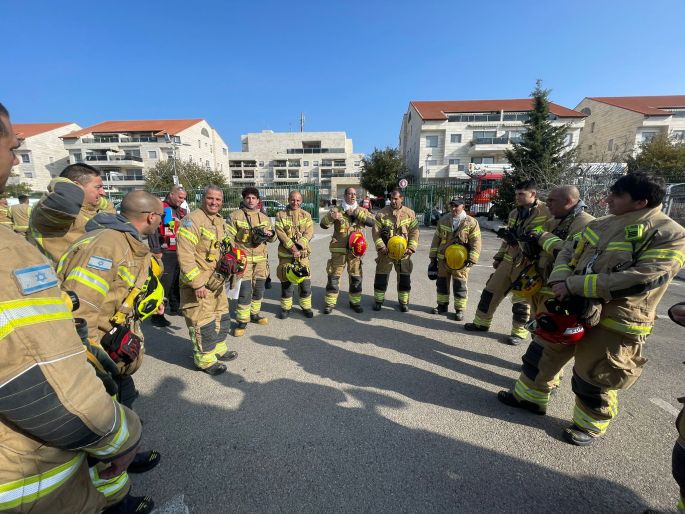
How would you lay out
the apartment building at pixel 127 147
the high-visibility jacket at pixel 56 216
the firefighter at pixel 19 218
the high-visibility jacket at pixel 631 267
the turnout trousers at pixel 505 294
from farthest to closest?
the apartment building at pixel 127 147 → the firefighter at pixel 19 218 → the turnout trousers at pixel 505 294 → the high-visibility jacket at pixel 56 216 → the high-visibility jacket at pixel 631 267

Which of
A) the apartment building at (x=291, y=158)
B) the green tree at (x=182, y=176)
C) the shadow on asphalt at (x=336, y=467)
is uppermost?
the apartment building at (x=291, y=158)

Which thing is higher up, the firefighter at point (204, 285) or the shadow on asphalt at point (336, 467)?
the firefighter at point (204, 285)

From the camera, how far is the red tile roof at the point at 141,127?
1758 inches

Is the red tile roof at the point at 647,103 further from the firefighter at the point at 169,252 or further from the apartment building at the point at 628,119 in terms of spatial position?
the firefighter at the point at 169,252

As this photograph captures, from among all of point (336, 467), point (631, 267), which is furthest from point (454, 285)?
point (336, 467)

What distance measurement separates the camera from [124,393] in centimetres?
235

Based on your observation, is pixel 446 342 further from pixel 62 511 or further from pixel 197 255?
pixel 62 511

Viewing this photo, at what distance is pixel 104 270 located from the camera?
186cm

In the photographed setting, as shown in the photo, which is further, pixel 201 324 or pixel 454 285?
pixel 454 285

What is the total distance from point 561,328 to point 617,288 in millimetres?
436

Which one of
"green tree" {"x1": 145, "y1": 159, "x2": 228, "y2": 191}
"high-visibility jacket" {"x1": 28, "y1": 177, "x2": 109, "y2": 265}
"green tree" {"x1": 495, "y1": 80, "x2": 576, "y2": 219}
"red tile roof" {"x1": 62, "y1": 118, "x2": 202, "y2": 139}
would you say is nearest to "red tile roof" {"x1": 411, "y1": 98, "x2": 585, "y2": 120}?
"green tree" {"x1": 495, "y1": 80, "x2": 576, "y2": 219}

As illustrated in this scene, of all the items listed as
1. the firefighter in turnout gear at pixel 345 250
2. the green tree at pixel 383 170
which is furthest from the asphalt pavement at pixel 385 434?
the green tree at pixel 383 170

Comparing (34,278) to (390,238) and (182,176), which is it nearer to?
(390,238)

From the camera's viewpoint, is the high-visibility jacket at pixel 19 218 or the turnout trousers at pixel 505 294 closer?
the turnout trousers at pixel 505 294
